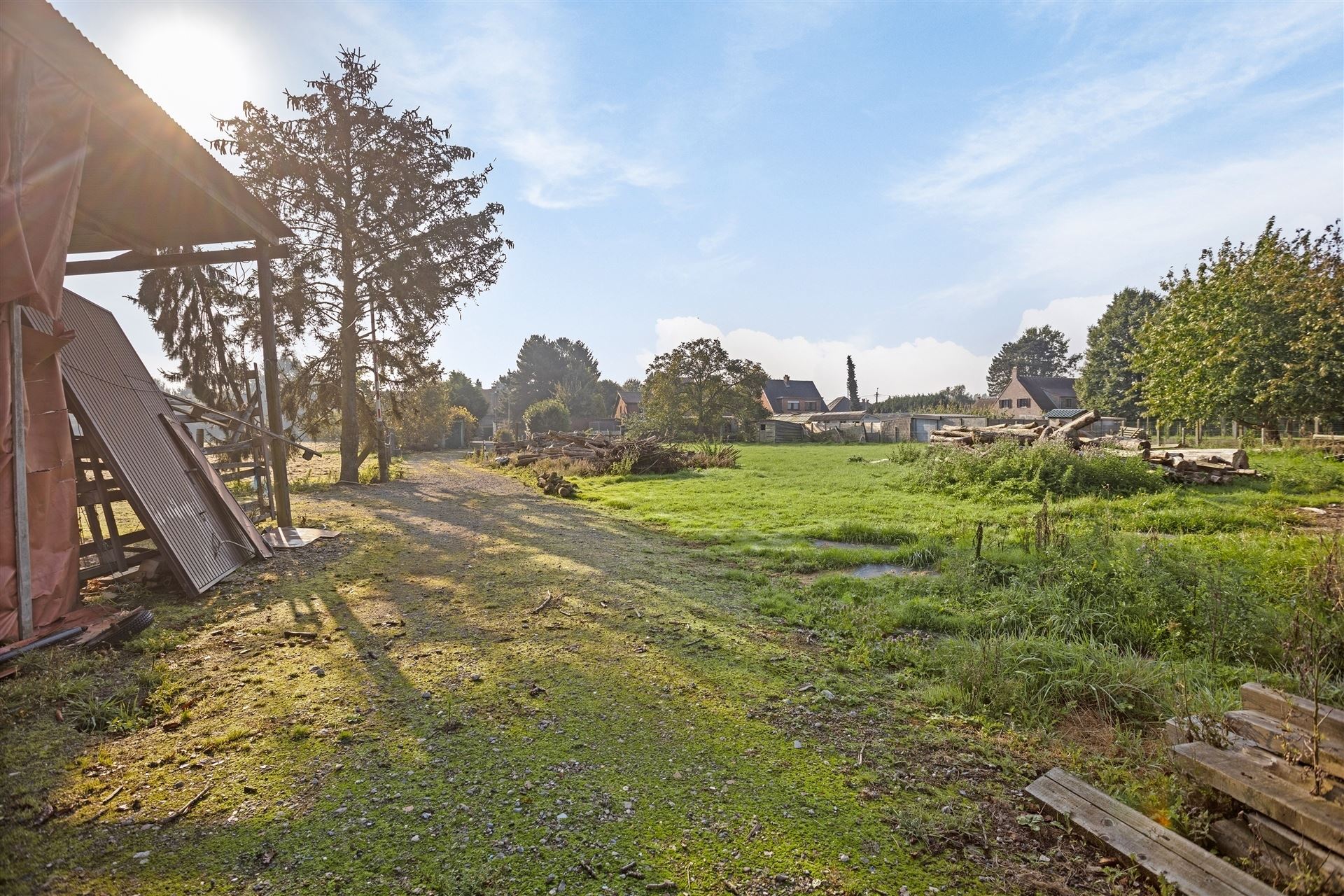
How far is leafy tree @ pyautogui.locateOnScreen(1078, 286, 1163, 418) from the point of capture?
46469mm

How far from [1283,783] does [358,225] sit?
20.0 meters

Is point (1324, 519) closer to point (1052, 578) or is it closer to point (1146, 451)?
point (1146, 451)

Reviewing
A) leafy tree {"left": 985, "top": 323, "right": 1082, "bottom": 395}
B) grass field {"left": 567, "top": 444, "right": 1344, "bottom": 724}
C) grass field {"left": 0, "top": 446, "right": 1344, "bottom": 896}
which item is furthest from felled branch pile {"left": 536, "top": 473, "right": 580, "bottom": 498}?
leafy tree {"left": 985, "top": 323, "right": 1082, "bottom": 395}

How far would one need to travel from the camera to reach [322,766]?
9.84ft

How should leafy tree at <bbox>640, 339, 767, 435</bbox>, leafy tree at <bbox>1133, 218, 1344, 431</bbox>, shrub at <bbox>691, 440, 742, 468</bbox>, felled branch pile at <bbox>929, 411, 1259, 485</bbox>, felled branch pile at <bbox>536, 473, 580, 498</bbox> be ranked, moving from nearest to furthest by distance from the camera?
felled branch pile at <bbox>929, 411, 1259, 485</bbox>
felled branch pile at <bbox>536, 473, 580, 498</bbox>
leafy tree at <bbox>1133, 218, 1344, 431</bbox>
shrub at <bbox>691, 440, 742, 468</bbox>
leafy tree at <bbox>640, 339, 767, 435</bbox>

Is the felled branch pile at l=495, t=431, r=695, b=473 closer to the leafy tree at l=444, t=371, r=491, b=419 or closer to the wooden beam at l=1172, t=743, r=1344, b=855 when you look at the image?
the wooden beam at l=1172, t=743, r=1344, b=855

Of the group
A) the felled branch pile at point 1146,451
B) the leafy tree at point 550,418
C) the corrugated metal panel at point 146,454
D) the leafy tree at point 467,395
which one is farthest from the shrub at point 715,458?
the leafy tree at point 467,395

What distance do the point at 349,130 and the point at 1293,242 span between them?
33277mm

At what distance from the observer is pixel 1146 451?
1555 cm

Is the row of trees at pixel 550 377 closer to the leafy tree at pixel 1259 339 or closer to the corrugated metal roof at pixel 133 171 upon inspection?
the leafy tree at pixel 1259 339

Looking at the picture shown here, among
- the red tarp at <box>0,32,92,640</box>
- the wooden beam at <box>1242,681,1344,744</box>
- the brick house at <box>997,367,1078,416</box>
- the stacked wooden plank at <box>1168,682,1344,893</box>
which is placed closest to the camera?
the stacked wooden plank at <box>1168,682,1344,893</box>

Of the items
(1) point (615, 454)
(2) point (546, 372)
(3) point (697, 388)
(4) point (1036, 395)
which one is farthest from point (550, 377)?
(1) point (615, 454)

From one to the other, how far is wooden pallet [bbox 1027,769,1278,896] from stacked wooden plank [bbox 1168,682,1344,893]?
0.58 feet

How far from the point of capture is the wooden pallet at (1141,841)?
217 cm
